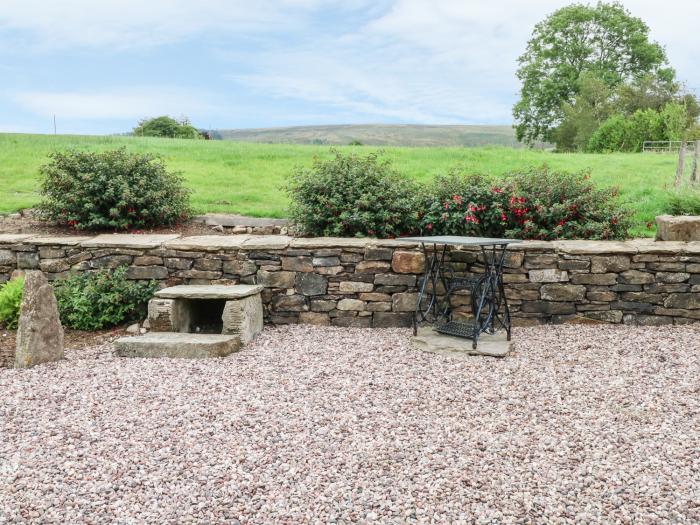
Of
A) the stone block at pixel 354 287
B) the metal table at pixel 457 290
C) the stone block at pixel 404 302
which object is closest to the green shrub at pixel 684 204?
the metal table at pixel 457 290

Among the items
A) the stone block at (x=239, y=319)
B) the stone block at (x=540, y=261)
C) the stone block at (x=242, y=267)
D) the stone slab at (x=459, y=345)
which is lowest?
the stone slab at (x=459, y=345)

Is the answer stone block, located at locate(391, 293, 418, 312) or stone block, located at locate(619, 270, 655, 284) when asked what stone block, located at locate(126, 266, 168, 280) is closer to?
stone block, located at locate(391, 293, 418, 312)

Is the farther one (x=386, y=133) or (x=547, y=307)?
(x=386, y=133)

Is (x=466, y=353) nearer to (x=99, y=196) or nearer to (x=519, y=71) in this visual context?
(x=99, y=196)

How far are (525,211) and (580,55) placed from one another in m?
29.5

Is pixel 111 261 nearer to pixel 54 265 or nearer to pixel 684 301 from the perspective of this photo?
pixel 54 265

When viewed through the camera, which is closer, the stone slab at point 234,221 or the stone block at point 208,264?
the stone block at point 208,264

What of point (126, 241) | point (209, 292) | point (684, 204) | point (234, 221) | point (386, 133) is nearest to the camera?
point (209, 292)

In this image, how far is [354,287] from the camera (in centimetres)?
564

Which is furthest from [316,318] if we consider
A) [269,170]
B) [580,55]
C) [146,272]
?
[580,55]

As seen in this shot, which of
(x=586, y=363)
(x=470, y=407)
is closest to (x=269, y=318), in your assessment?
(x=470, y=407)

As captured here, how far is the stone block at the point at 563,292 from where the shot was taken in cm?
550

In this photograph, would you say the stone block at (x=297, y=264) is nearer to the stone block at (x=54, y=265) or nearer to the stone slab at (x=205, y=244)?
the stone slab at (x=205, y=244)

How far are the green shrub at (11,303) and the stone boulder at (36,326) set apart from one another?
1.16 meters
